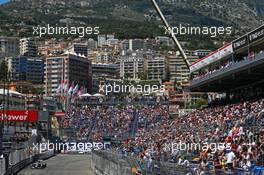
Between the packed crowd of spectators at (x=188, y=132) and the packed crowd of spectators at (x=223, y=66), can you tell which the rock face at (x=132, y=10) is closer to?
the packed crowd of spectators at (x=188, y=132)

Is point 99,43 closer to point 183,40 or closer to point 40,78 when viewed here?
point 40,78

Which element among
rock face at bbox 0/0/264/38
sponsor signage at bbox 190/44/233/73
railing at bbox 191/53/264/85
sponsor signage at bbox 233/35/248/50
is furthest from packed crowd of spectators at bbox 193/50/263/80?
rock face at bbox 0/0/264/38

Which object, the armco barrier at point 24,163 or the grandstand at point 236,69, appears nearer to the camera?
the grandstand at point 236,69

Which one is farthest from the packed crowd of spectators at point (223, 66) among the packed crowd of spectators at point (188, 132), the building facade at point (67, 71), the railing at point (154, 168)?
the building facade at point (67, 71)

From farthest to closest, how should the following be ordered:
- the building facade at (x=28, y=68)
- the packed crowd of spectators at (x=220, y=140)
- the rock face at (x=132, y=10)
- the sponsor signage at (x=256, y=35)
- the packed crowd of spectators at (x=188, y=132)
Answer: the building facade at (x=28, y=68) → the rock face at (x=132, y=10) → the sponsor signage at (x=256, y=35) → the packed crowd of spectators at (x=188, y=132) → the packed crowd of spectators at (x=220, y=140)

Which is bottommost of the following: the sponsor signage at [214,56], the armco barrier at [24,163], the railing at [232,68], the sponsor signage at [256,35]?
the armco barrier at [24,163]

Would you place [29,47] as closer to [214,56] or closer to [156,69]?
[156,69]

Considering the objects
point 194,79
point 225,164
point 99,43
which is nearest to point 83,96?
point 194,79
